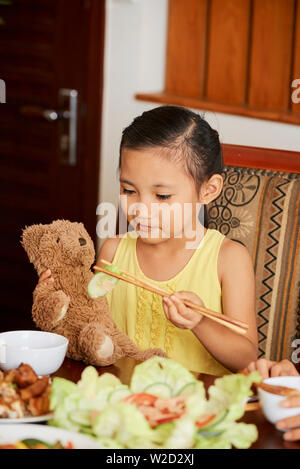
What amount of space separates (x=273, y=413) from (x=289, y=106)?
2.01 metres

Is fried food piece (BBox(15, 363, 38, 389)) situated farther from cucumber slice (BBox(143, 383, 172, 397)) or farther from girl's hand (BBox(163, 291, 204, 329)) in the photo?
girl's hand (BBox(163, 291, 204, 329))

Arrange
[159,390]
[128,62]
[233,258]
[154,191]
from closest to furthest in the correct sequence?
[159,390]
[154,191]
[233,258]
[128,62]

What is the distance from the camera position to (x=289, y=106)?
275 cm

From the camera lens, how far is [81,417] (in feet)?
2.74

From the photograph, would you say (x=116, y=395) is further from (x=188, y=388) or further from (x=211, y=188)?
(x=211, y=188)

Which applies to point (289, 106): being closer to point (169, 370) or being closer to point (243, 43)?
point (243, 43)

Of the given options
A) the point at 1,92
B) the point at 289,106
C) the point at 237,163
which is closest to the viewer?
the point at 237,163

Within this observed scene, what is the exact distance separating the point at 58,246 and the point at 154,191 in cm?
24

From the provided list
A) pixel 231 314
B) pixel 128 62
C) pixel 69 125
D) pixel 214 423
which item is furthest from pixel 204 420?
pixel 69 125

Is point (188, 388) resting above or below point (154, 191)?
below

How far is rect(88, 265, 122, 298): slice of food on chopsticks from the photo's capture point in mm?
1185

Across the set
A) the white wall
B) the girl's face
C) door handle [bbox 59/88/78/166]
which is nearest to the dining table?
the girl's face

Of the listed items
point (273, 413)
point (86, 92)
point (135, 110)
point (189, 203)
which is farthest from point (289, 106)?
point (273, 413)

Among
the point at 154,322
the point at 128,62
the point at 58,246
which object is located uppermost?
the point at 128,62
